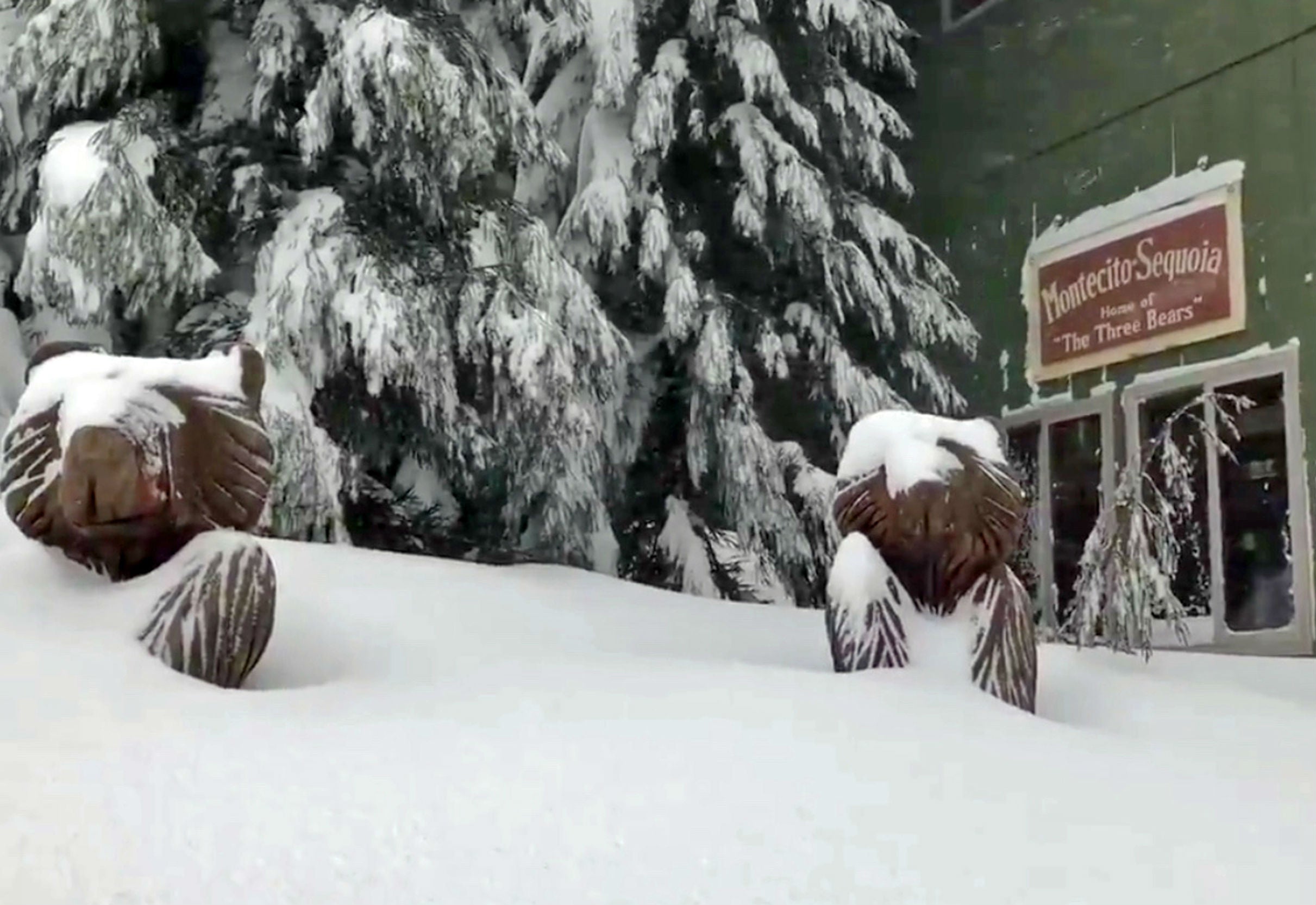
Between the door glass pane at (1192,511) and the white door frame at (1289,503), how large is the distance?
4 centimetres

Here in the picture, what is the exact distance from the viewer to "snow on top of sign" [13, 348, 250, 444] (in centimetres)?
237

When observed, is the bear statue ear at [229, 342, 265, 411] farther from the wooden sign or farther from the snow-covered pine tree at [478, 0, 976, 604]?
the wooden sign

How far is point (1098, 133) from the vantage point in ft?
25.7

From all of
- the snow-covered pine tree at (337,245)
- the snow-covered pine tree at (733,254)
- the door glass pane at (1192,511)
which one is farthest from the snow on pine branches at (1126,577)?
the door glass pane at (1192,511)

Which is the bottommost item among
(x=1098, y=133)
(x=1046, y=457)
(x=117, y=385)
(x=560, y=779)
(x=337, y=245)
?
(x=560, y=779)

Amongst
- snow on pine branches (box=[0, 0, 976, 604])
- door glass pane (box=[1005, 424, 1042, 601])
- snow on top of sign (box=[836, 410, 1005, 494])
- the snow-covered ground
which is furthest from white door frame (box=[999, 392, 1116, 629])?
snow on top of sign (box=[836, 410, 1005, 494])

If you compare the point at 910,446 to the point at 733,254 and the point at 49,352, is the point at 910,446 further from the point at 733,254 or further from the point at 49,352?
the point at 733,254

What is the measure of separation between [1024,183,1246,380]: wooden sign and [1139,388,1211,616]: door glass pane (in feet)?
1.16

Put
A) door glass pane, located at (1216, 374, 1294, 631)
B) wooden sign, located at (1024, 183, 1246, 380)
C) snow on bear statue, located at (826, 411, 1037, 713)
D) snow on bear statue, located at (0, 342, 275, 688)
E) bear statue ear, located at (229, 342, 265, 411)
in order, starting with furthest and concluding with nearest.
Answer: wooden sign, located at (1024, 183, 1246, 380) → door glass pane, located at (1216, 374, 1294, 631) → snow on bear statue, located at (826, 411, 1037, 713) → bear statue ear, located at (229, 342, 265, 411) → snow on bear statue, located at (0, 342, 275, 688)

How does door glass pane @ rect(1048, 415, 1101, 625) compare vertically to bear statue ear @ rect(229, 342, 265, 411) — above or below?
above

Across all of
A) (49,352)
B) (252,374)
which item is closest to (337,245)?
(49,352)

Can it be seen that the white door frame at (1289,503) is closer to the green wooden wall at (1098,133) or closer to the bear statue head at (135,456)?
the green wooden wall at (1098,133)

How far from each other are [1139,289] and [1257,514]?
1346 millimetres

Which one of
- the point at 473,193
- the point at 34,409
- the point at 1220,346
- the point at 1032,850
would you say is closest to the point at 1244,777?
the point at 1032,850
